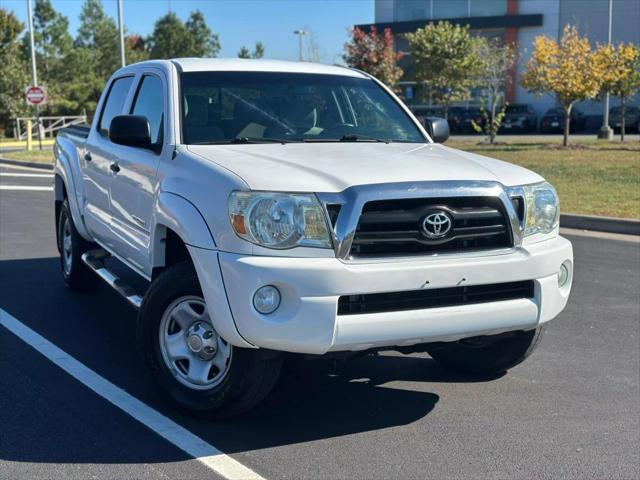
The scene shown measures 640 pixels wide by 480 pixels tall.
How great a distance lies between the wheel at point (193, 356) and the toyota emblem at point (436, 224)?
3.17 feet

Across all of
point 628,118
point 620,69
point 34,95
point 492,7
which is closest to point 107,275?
point 34,95

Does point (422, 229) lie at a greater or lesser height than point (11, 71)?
lesser

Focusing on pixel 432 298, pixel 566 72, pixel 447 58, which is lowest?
pixel 432 298

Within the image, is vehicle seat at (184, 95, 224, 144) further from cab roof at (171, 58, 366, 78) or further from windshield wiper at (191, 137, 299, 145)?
cab roof at (171, 58, 366, 78)

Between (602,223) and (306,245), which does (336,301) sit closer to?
(306,245)

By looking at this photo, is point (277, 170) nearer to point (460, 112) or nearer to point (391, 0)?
point (460, 112)

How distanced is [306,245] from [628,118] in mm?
36614

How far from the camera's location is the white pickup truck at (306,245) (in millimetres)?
3680

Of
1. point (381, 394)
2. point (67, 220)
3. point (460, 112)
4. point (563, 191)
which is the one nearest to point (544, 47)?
point (563, 191)

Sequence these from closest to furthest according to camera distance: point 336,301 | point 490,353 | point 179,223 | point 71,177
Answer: point 336,301
point 179,223
point 490,353
point 71,177

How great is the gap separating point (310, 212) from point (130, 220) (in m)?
1.91

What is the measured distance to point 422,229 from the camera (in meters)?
3.85

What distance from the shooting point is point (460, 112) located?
137ft

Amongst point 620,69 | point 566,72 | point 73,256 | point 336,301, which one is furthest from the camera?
point 620,69
